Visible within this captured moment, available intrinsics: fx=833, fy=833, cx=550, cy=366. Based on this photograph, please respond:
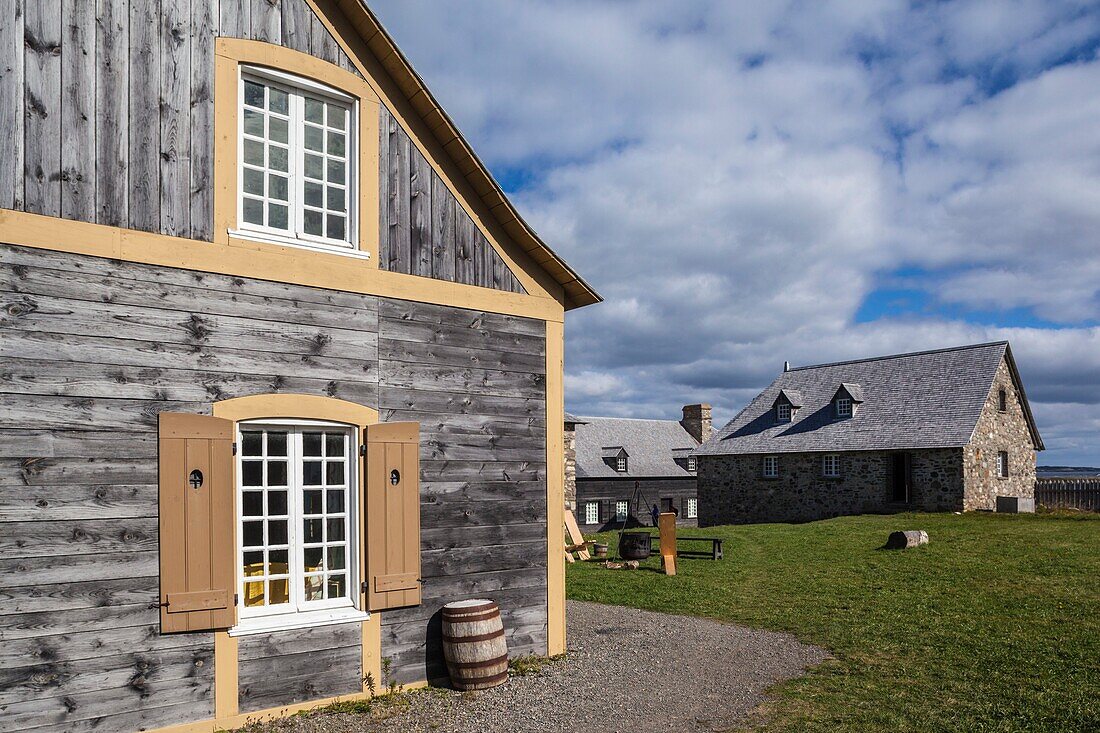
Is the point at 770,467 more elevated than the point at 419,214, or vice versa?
the point at 419,214

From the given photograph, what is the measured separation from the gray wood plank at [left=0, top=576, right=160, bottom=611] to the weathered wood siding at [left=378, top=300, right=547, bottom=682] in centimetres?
223

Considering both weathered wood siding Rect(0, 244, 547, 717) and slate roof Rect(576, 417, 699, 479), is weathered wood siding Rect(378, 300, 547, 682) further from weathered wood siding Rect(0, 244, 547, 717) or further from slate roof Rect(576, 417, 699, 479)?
slate roof Rect(576, 417, 699, 479)

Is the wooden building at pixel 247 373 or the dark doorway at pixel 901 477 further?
the dark doorway at pixel 901 477

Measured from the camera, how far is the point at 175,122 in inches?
278

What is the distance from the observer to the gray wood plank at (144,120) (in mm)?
6844

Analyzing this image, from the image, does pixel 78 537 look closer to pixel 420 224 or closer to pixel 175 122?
pixel 175 122

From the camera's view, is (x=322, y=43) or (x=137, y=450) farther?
(x=322, y=43)

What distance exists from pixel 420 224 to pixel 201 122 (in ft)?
7.38

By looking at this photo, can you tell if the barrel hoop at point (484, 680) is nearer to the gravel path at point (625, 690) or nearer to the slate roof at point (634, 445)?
the gravel path at point (625, 690)

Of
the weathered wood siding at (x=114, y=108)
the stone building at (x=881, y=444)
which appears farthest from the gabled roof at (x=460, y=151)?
the stone building at (x=881, y=444)

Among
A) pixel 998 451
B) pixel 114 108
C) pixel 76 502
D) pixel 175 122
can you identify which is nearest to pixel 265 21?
pixel 175 122

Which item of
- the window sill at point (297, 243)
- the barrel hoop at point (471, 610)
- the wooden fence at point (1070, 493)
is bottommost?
the wooden fence at point (1070, 493)

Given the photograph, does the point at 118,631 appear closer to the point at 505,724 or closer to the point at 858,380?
the point at 505,724

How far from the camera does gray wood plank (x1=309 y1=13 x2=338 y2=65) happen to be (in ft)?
25.8
